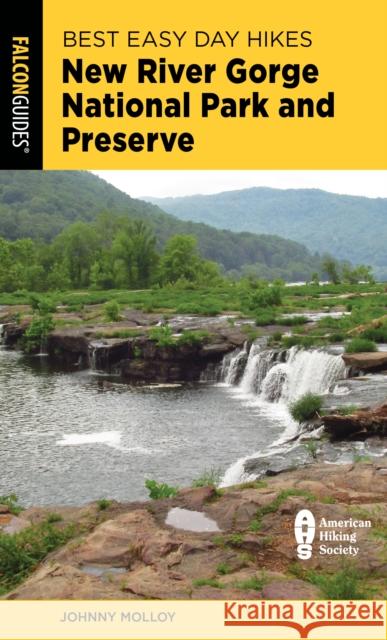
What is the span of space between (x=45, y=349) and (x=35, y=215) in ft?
421

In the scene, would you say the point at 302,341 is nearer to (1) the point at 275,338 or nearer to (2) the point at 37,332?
(1) the point at 275,338

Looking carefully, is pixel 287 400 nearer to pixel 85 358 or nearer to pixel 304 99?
pixel 85 358

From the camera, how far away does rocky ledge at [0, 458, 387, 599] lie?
31.6ft

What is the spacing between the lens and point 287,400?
29.3m

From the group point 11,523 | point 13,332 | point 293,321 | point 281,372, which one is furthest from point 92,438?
point 13,332

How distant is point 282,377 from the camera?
30.5m

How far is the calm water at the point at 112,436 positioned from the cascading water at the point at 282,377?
3.31 feet

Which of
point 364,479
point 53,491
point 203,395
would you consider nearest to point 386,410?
point 364,479

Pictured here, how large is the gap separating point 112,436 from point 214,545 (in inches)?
559

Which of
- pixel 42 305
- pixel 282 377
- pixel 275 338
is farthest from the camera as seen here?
pixel 42 305

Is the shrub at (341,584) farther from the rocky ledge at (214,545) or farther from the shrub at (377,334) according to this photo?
the shrub at (377,334)

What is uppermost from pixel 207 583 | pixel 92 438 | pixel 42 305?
pixel 42 305

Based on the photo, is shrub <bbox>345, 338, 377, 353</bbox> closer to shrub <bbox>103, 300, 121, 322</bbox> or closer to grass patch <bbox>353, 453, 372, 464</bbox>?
grass patch <bbox>353, 453, 372, 464</bbox>

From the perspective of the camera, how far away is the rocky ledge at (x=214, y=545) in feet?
31.6
